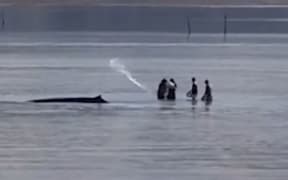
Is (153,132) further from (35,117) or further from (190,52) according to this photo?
(190,52)

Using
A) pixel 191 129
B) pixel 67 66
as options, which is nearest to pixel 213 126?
pixel 191 129

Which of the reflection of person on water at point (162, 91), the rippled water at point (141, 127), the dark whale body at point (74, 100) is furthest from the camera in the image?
the reflection of person on water at point (162, 91)

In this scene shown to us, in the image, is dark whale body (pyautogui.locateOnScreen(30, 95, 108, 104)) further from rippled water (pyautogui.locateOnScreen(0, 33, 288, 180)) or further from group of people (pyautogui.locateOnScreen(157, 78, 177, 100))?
group of people (pyautogui.locateOnScreen(157, 78, 177, 100))

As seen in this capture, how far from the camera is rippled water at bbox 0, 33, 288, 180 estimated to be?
27453 mm

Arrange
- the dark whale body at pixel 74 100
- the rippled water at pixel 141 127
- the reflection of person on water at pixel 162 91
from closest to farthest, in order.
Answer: the rippled water at pixel 141 127
the dark whale body at pixel 74 100
the reflection of person on water at pixel 162 91

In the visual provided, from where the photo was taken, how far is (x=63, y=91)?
53.7 m

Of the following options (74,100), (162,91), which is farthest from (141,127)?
(162,91)

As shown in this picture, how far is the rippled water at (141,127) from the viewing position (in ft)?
90.1

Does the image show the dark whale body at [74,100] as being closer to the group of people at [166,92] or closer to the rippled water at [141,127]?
the rippled water at [141,127]

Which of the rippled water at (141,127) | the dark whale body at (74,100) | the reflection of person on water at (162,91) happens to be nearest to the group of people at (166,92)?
the reflection of person on water at (162,91)

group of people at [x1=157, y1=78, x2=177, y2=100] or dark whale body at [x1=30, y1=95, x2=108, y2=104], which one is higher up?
group of people at [x1=157, y1=78, x2=177, y2=100]

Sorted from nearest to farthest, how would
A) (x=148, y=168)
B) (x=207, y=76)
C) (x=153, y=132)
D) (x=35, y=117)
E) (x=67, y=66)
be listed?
(x=148, y=168), (x=153, y=132), (x=35, y=117), (x=207, y=76), (x=67, y=66)

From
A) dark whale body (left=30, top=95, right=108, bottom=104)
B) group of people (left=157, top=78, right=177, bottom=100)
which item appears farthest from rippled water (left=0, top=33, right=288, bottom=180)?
dark whale body (left=30, top=95, right=108, bottom=104)

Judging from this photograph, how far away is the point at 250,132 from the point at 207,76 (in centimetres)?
3076
